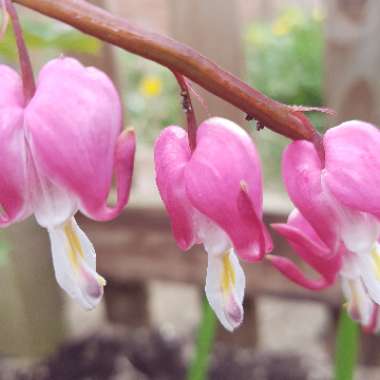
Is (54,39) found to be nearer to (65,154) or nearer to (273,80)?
(65,154)

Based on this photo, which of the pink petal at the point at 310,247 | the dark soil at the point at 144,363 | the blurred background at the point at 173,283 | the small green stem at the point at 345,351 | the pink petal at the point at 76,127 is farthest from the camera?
the dark soil at the point at 144,363

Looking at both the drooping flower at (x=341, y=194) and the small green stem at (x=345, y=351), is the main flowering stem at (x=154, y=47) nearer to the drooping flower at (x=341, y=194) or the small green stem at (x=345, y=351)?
the drooping flower at (x=341, y=194)

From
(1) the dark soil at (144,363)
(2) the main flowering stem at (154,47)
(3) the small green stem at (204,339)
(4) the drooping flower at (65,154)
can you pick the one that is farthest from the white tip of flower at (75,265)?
(1) the dark soil at (144,363)

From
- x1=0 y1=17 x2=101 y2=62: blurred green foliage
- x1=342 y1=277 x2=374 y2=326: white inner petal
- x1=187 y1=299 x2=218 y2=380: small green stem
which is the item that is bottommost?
x1=187 y1=299 x2=218 y2=380: small green stem

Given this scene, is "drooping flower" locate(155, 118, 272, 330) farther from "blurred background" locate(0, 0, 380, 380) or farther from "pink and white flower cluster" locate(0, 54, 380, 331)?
"blurred background" locate(0, 0, 380, 380)

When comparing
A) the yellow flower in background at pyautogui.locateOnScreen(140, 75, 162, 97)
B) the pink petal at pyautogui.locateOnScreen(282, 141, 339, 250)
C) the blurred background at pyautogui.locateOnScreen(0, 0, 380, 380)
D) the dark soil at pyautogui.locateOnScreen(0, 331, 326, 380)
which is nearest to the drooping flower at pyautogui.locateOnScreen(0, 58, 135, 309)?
the pink petal at pyautogui.locateOnScreen(282, 141, 339, 250)

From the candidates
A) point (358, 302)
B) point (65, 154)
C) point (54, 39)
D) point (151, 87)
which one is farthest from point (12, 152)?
point (151, 87)
